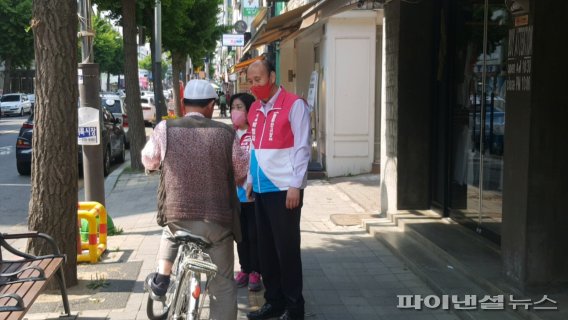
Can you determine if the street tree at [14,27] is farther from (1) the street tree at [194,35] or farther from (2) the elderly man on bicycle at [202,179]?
(2) the elderly man on bicycle at [202,179]

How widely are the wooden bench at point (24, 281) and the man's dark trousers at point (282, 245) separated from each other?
1.57 m

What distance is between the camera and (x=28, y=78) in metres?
63.2

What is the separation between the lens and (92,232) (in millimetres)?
6699

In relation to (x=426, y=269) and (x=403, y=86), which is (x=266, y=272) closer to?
(x=426, y=269)

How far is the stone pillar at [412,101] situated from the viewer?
8.03m

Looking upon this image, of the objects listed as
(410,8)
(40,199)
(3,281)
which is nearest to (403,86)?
(410,8)

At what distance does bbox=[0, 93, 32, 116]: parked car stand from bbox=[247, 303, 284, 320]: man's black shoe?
41.1 metres

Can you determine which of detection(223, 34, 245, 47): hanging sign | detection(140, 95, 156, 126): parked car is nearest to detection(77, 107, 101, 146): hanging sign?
detection(223, 34, 245, 47): hanging sign

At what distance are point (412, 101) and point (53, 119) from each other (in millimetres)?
4417

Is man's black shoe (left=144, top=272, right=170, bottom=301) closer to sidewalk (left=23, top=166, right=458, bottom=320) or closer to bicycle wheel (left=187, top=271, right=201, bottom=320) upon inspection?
bicycle wheel (left=187, top=271, right=201, bottom=320)

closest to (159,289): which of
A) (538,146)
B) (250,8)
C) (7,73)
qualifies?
(538,146)

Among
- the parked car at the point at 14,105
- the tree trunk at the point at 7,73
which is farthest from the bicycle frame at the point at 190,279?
the tree trunk at the point at 7,73

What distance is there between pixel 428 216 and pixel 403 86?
165cm

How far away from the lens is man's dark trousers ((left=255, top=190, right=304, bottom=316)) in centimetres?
479
